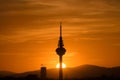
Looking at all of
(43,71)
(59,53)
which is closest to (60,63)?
(59,53)

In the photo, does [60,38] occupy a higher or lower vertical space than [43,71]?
higher

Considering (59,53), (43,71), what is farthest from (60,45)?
(43,71)

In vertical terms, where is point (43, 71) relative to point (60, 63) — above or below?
below

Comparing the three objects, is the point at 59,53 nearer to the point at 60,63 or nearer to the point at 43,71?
the point at 60,63

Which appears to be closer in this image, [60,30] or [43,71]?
[43,71]

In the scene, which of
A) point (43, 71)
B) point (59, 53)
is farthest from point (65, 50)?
point (43, 71)

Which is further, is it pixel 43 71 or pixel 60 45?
pixel 60 45

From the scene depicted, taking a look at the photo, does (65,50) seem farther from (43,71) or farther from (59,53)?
(43,71)

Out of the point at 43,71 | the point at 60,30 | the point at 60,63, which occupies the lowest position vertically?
the point at 43,71
